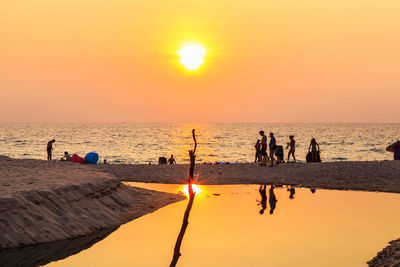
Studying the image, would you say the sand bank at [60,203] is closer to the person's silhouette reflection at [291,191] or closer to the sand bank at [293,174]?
the person's silhouette reflection at [291,191]

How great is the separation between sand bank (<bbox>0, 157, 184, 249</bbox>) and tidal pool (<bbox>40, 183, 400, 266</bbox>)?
114 cm

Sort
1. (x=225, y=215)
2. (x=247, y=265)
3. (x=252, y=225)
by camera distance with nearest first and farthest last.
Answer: (x=247, y=265) → (x=252, y=225) → (x=225, y=215)

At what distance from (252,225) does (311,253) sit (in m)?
3.50

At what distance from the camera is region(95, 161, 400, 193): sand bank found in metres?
26.1

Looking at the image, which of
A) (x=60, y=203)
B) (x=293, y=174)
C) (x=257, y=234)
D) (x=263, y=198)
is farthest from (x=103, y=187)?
(x=293, y=174)

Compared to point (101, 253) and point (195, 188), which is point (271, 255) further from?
point (195, 188)

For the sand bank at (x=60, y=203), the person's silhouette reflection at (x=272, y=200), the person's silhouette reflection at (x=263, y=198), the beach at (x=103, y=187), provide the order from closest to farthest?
the sand bank at (x=60, y=203)
the beach at (x=103, y=187)
the person's silhouette reflection at (x=272, y=200)
the person's silhouette reflection at (x=263, y=198)

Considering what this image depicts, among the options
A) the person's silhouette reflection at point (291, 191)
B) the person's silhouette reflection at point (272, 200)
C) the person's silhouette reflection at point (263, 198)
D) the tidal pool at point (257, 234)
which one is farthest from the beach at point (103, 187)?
the person's silhouette reflection at point (272, 200)

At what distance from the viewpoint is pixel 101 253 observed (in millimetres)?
12422

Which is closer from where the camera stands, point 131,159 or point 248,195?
point 248,195

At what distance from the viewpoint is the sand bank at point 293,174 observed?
26.1m

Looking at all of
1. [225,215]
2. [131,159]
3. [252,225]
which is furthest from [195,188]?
[131,159]

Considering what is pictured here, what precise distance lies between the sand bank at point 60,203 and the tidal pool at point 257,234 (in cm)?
114

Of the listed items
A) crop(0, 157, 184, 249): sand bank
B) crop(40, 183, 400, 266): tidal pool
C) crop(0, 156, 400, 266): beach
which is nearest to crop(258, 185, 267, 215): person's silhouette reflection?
crop(40, 183, 400, 266): tidal pool
